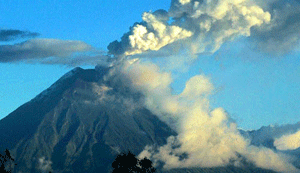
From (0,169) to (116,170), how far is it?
3159 cm

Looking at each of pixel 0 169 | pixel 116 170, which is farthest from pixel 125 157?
pixel 0 169

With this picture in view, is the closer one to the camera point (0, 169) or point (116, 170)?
point (0, 169)

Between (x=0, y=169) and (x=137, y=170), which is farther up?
(x=137, y=170)

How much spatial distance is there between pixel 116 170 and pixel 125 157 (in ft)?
12.4

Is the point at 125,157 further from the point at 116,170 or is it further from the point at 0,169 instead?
the point at 0,169

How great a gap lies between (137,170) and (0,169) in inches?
1481

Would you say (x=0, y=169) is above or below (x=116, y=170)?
below

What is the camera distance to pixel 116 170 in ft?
508

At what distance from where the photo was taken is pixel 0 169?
133 m

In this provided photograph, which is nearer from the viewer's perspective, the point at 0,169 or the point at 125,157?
the point at 0,169

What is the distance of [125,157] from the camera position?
509 ft

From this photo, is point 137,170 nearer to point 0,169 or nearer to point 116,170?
point 116,170

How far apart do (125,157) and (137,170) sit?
558cm

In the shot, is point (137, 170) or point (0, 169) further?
point (137, 170)
